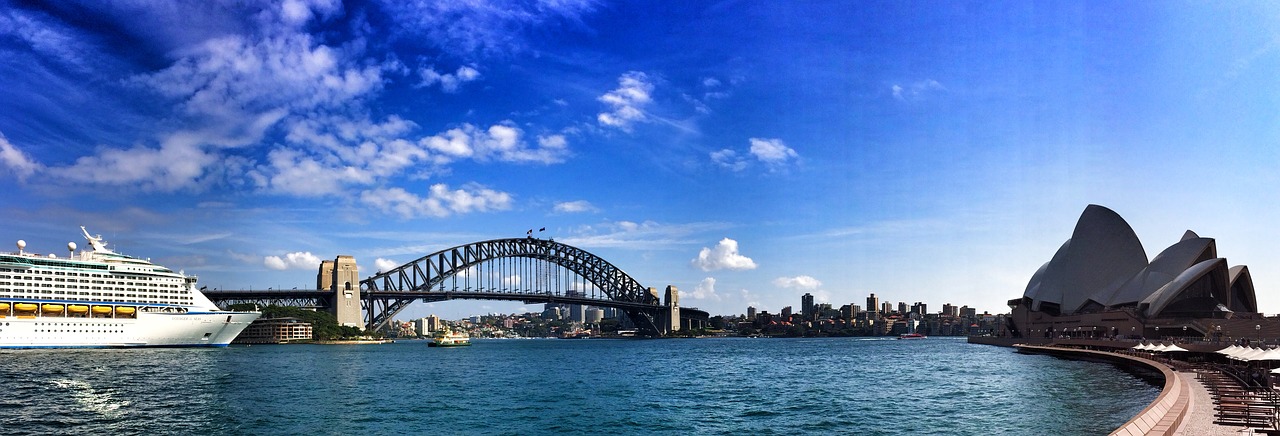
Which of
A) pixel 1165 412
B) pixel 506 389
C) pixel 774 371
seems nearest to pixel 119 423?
pixel 506 389

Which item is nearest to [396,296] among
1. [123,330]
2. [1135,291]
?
[123,330]

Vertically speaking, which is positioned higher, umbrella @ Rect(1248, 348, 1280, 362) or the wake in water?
umbrella @ Rect(1248, 348, 1280, 362)

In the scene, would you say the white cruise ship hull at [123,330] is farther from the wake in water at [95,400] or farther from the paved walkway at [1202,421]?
the paved walkway at [1202,421]

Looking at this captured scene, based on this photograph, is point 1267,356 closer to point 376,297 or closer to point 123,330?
point 123,330

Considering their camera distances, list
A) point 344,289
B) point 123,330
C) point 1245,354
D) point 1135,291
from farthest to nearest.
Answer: point 344,289 → point 1135,291 → point 123,330 → point 1245,354

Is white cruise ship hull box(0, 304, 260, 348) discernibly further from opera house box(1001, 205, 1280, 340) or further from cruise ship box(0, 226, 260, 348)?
opera house box(1001, 205, 1280, 340)

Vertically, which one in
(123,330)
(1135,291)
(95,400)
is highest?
(1135,291)

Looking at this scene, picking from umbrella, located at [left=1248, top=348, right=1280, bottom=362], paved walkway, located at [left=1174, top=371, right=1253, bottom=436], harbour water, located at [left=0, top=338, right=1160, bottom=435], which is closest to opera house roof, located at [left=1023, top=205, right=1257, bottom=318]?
harbour water, located at [left=0, top=338, right=1160, bottom=435]

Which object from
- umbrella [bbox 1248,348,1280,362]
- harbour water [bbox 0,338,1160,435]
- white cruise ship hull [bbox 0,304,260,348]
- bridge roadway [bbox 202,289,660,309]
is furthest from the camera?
bridge roadway [bbox 202,289,660,309]
